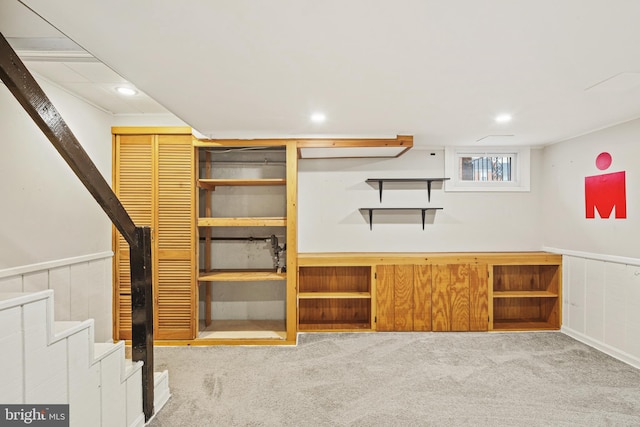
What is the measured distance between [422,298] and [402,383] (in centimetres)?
125

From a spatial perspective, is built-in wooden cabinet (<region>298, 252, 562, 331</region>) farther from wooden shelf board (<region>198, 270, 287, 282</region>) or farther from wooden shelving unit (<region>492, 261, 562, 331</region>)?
wooden shelf board (<region>198, 270, 287, 282</region>)

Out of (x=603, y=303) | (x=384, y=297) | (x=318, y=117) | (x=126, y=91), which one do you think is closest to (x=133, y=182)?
(x=126, y=91)

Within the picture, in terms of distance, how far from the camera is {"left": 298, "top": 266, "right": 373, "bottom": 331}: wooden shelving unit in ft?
13.1

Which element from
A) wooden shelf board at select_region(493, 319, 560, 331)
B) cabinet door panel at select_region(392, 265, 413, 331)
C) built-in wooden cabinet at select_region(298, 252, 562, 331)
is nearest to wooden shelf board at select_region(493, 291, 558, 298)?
built-in wooden cabinet at select_region(298, 252, 562, 331)

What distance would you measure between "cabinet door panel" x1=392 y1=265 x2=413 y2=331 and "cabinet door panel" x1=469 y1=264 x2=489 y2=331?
682 millimetres

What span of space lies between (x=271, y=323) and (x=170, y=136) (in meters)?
2.38

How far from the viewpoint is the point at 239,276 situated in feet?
11.5

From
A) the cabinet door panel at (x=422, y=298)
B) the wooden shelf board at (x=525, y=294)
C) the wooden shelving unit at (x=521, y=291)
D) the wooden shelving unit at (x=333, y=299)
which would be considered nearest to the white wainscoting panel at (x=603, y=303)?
the wooden shelf board at (x=525, y=294)

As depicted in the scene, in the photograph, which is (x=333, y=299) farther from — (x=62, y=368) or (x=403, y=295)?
(x=62, y=368)

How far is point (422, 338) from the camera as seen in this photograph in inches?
138

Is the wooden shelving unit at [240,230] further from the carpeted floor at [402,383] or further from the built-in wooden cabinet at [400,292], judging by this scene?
the built-in wooden cabinet at [400,292]

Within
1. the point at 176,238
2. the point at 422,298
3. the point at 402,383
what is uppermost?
the point at 176,238

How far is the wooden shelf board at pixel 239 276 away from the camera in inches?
135

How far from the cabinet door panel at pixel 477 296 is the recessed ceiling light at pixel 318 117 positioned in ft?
7.75
